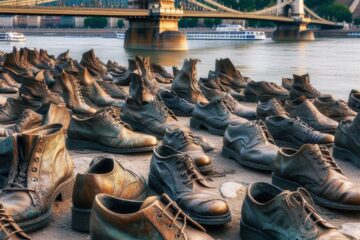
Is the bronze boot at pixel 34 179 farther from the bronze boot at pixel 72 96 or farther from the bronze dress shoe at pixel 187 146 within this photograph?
the bronze boot at pixel 72 96

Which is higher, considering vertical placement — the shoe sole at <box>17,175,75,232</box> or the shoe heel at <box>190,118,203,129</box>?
the shoe sole at <box>17,175,75,232</box>

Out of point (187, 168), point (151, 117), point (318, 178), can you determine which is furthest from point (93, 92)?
point (318, 178)

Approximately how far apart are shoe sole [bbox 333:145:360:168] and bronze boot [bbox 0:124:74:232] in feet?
7.13

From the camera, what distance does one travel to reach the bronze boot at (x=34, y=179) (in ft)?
8.37

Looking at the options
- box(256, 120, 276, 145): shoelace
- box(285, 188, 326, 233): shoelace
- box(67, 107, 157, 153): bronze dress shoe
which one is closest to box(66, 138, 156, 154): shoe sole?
box(67, 107, 157, 153): bronze dress shoe

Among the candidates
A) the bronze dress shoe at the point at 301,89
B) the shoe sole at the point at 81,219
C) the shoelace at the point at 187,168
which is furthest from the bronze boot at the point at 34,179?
the bronze dress shoe at the point at 301,89

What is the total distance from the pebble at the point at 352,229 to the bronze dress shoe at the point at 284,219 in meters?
0.34

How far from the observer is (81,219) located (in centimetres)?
260

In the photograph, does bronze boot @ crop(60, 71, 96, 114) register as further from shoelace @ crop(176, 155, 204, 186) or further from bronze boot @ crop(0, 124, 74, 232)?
shoelace @ crop(176, 155, 204, 186)

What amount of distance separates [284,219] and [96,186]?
86cm

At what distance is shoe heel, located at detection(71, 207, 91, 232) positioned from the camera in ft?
8.50

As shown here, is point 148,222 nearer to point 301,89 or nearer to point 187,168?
point 187,168

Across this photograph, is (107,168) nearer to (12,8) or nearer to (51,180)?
(51,180)

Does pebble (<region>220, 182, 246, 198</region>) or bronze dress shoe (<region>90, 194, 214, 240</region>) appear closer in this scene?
bronze dress shoe (<region>90, 194, 214, 240</region>)
